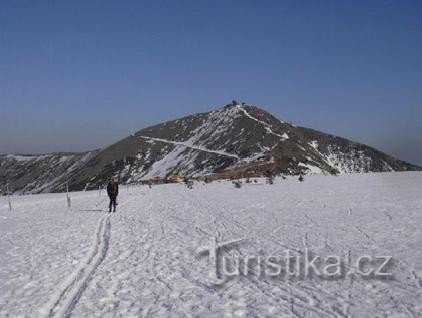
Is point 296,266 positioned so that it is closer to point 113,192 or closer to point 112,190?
point 113,192

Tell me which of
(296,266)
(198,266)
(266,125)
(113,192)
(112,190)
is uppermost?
(266,125)

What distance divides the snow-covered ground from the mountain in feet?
281

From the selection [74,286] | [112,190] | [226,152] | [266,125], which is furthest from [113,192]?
[266,125]

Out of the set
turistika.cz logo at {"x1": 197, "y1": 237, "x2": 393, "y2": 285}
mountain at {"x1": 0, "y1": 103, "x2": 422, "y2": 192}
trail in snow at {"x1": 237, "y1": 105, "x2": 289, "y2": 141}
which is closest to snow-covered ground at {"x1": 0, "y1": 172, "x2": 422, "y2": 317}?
turistika.cz logo at {"x1": 197, "y1": 237, "x2": 393, "y2": 285}

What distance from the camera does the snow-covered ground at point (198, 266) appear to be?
342 inches

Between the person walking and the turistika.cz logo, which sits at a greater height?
the person walking

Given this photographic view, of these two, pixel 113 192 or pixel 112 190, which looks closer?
pixel 113 192

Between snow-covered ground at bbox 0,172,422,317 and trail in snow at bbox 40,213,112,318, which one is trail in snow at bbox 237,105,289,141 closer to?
snow-covered ground at bbox 0,172,422,317

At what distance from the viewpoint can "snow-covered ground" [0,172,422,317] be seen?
342 inches

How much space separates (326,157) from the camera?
15612 cm

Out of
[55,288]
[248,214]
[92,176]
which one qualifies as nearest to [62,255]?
[55,288]

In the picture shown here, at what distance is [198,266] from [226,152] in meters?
130

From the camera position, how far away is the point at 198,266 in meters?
12.1

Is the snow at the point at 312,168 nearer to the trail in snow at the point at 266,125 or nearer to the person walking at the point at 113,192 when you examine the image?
the trail in snow at the point at 266,125
